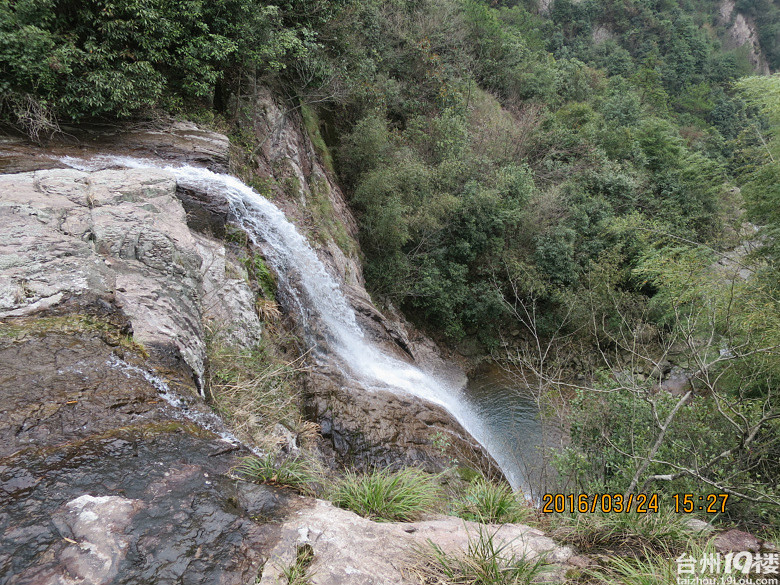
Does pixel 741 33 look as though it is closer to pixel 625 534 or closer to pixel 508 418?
pixel 508 418

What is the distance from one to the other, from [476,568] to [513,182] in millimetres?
12844

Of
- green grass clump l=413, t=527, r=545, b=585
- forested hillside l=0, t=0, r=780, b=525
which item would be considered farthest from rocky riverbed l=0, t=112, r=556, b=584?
forested hillside l=0, t=0, r=780, b=525

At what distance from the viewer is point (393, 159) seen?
1185cm

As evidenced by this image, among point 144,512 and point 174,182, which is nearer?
point 144,512

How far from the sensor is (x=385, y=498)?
2.81 meters

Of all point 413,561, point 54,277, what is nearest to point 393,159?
point 54,277

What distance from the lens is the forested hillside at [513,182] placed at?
4.98 metres

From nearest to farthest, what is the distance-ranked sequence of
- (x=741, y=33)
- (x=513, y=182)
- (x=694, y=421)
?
(x=694, y=421) < (x=513, y=182) < (x=741, y=33)

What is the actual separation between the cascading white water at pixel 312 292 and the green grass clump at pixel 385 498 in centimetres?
391

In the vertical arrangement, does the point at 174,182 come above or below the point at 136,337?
above

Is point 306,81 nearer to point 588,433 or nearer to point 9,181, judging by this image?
point 9,181

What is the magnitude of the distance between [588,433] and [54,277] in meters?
6.17

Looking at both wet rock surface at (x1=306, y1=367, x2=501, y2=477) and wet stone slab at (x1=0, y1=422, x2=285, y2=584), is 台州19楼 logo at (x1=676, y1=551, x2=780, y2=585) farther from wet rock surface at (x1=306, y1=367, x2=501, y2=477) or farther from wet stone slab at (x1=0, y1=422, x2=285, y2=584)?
wet rock surface at (x1=306, y1=367, x2=501, y2=477)

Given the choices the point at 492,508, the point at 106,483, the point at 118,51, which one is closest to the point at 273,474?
the point at 106,483
